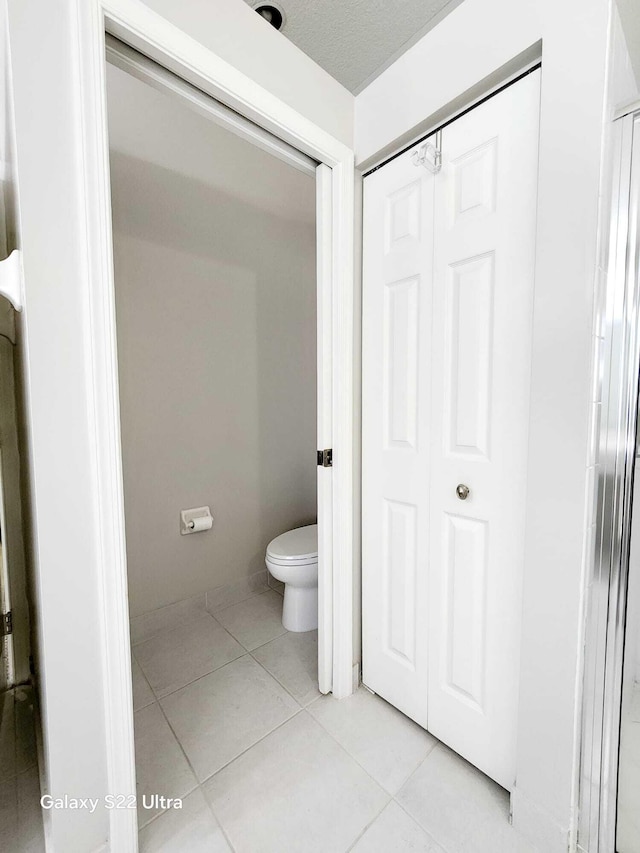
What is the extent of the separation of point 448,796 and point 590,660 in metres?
0.63

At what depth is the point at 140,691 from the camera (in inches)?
62.8

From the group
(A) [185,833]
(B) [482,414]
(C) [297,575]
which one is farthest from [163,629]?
(B) [482,414]

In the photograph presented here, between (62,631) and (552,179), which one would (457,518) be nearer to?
(552,179)

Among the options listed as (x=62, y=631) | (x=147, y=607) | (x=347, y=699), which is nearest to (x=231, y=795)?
(x=347, y=699)

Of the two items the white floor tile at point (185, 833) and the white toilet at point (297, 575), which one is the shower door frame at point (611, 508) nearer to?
the white floor tile at point (185, 833)

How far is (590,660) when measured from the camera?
0.95 m

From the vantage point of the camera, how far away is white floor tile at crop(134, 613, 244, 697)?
167cm

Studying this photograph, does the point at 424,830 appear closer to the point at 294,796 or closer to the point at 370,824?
the point at 370,824

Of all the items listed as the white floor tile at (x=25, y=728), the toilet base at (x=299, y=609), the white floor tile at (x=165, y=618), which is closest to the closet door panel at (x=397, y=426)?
the toilet base at (x=299, y=609)

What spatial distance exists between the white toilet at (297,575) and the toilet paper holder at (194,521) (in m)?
0.38

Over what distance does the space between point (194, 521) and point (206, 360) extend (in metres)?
0.88

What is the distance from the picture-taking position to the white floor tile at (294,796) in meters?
1.05

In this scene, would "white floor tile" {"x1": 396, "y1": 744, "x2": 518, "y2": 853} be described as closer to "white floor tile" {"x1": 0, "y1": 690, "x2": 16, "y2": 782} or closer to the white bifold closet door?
the white bifold closet door

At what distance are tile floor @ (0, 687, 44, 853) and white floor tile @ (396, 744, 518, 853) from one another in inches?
40.6
